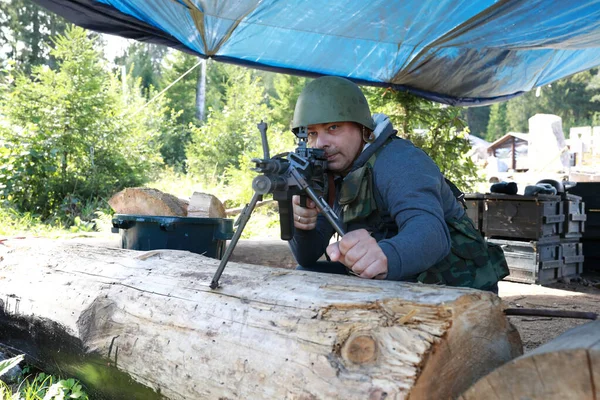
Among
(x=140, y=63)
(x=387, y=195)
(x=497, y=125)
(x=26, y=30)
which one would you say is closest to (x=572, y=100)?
(x=497, y=125)

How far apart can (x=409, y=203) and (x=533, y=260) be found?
477cm

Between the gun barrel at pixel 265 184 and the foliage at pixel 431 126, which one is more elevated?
the foliage at pixel 431 126

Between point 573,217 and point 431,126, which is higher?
point 431,126

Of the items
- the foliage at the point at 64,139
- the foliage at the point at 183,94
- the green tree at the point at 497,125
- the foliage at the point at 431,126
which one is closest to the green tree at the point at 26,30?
the foliage at the point at 183,94

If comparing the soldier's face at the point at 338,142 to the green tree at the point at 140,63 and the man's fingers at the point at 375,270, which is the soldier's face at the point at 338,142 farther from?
the green tree at the point at 140,63

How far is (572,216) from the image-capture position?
696 centimetres

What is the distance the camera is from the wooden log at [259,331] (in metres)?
1.65

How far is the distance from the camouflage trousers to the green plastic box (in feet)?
6.56

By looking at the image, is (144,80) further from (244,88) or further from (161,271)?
(161,271)

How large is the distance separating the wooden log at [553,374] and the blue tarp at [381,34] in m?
3.68

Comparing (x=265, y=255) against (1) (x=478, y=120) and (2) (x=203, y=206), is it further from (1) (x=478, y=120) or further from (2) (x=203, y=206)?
(1) (x=478, y=120)

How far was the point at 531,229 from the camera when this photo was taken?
21.6 feet

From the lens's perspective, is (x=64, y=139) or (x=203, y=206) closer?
(x=203, y=206)

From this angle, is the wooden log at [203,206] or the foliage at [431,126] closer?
the wooden log at [203,206]
